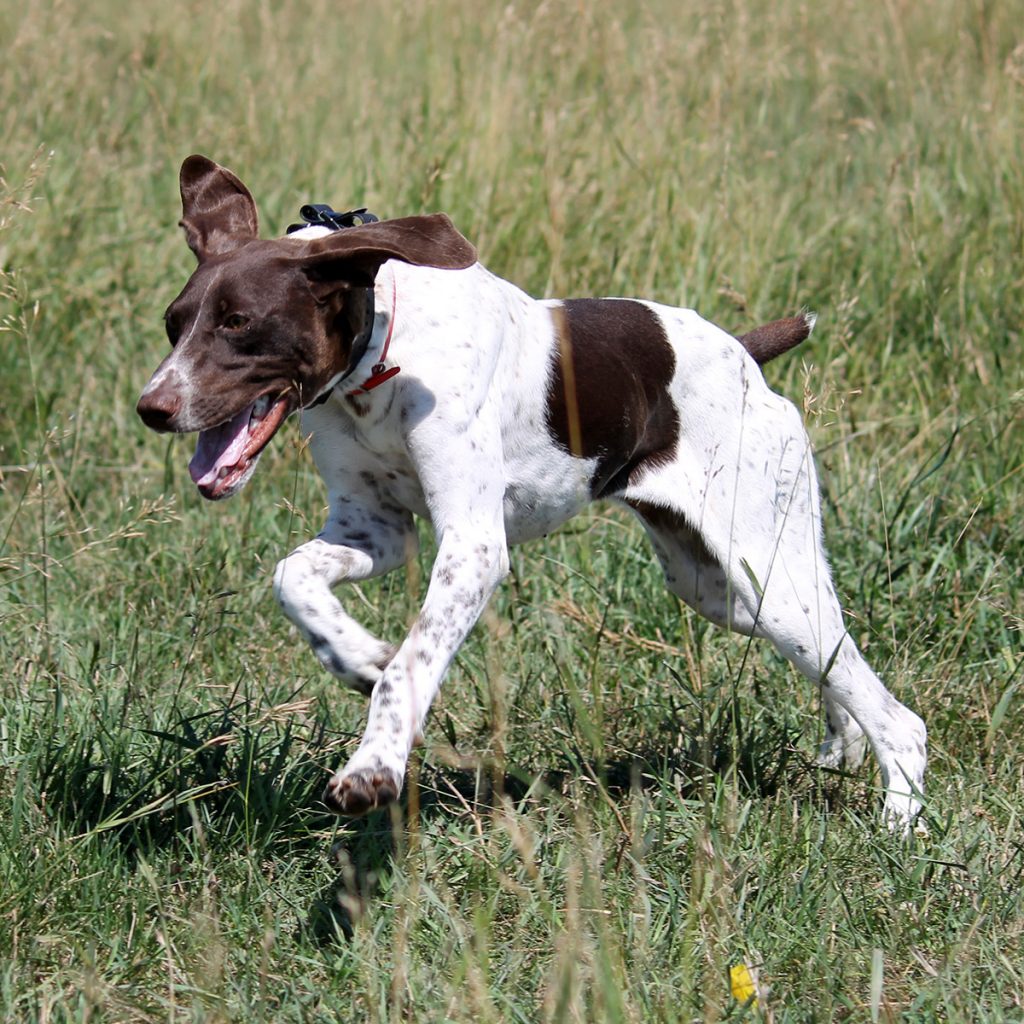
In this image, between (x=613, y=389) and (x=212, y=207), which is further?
(x=613, y=389)

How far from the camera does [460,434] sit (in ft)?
10.4

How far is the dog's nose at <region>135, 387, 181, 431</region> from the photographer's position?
2.81 meters

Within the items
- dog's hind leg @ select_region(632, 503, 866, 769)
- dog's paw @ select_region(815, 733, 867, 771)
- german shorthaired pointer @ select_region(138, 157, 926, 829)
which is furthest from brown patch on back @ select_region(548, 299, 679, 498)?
dog's paw @ select_region(815, 733, 867, 771)

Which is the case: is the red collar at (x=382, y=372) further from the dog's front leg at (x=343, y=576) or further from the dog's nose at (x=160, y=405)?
the dog's nose at (x=160, y=405)

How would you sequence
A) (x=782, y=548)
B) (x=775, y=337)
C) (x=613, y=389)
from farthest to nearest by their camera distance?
(x=775, y=337) < (x=782, y=548) < (x=613, y=389)

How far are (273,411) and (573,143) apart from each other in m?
3.36

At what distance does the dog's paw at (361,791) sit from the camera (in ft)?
8.70

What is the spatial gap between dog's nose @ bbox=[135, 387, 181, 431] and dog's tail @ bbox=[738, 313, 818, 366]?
5.60 ft

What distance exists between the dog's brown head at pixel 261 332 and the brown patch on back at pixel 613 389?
0.61 metres

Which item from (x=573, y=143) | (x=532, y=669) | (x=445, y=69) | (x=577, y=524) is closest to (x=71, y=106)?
(x=445, y=69)

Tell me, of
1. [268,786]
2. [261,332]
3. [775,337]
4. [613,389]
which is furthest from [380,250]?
[775,337]

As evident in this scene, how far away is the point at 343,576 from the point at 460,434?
0.39 metres

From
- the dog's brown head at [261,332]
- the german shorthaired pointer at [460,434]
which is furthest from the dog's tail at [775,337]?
the dog's brown head at [261,332]

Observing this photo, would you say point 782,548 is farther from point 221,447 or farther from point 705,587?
point 221,447
